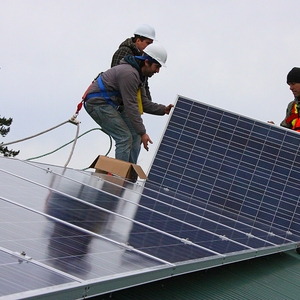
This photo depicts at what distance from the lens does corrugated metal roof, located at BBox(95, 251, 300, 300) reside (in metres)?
4.15

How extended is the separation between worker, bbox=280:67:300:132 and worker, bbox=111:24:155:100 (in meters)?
2.13

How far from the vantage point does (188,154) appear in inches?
390

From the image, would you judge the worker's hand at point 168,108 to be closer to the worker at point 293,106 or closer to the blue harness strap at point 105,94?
the blue harness strap at point 105,94

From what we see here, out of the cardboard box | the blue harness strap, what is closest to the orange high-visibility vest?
the cardboard box

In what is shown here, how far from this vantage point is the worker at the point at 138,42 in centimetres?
1017

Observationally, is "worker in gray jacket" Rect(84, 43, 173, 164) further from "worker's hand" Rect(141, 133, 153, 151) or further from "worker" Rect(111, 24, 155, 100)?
"worker" Rect(111, 24, 155, 100)

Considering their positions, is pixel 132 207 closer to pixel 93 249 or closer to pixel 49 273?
pixel 93 249

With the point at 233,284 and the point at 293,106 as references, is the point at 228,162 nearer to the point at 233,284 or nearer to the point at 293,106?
the point at 293,106

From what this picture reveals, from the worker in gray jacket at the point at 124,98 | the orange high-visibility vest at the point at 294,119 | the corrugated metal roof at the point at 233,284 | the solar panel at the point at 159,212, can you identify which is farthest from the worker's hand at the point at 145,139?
the corrugated metal roof at the point at 233,284

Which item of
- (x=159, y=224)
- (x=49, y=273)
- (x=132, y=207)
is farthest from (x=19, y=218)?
(x=132, y=207)

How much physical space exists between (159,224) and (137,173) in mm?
3654

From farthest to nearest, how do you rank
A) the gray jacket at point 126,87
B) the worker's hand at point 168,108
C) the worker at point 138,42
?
the worker at point 138,42 → the worker's hand at point 168,108 → the gray jacket at point 126,87

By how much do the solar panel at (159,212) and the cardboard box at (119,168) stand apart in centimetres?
33

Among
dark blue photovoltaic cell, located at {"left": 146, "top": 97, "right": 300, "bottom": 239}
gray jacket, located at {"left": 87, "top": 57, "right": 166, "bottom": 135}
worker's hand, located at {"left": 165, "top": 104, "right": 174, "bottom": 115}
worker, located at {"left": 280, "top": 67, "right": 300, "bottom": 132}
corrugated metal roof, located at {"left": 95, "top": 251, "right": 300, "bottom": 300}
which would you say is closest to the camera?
corrugated metal roof, located at {"left": 95, "top": 251, "right": 300, "bottom": 300}
